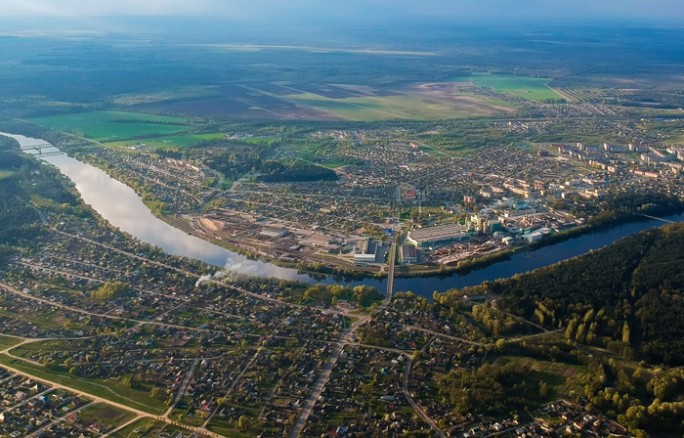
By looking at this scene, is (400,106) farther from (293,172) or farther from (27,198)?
(27,198)

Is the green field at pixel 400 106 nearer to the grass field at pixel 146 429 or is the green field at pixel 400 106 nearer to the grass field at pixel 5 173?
the grass field at pixel 5 173

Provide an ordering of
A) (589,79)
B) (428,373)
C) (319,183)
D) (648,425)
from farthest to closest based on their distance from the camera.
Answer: (589,79) → (319,183) → (428,373) → (648,425)

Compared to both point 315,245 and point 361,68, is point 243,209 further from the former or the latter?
point 361,68

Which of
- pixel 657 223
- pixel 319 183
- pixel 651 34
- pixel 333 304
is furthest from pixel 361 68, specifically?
pixel 651 34

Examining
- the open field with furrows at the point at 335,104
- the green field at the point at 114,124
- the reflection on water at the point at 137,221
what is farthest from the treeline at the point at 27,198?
the open field with furrows at the point at 335,104

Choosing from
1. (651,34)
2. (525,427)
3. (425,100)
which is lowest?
(525,427)

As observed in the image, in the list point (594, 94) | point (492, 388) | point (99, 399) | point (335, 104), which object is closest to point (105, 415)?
point (99, 399)

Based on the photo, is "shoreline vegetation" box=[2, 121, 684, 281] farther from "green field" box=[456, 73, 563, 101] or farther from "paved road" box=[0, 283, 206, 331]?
"green field" box=[456, 73, 563, 101]
